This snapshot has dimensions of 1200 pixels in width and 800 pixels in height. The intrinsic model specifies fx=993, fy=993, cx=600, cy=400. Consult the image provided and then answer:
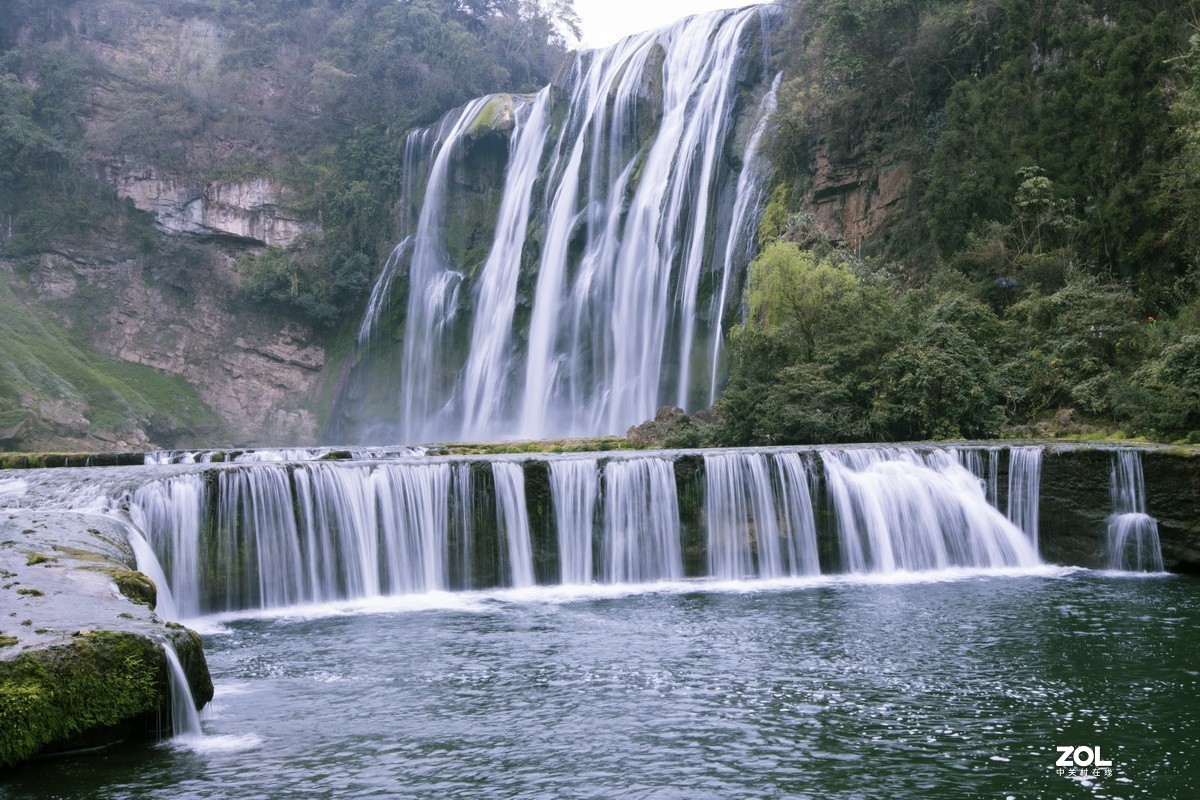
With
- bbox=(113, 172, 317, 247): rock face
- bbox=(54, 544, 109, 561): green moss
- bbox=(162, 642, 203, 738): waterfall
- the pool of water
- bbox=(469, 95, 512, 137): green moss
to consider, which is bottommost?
the pool of water

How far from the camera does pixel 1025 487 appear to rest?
17.6m

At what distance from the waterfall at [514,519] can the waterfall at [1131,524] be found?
32.4 ft

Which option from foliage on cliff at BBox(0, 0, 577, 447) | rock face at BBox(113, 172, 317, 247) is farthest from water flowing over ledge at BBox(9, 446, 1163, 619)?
rock face at BBox(113, 172, 317, 247)

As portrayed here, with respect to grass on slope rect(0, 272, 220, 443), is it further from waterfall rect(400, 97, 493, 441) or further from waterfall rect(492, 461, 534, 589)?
waterfall rect(492, 461, 534, 589)

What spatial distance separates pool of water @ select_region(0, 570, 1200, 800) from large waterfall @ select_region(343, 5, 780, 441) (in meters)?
19.8

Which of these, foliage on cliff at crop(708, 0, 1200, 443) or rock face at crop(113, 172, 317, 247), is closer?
foliage on cliff at crop(708, 0, 1200, 443)

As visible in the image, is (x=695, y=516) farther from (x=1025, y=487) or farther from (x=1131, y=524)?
(x=1131, y=524)

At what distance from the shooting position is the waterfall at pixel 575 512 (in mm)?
17266

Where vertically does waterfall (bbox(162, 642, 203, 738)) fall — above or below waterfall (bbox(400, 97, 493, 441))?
below

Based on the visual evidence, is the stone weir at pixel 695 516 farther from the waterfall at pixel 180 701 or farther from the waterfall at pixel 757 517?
the waterfall at pixel 180 701

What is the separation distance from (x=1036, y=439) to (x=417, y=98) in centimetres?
4615

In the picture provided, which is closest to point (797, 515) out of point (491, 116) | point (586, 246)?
point (586, 246)

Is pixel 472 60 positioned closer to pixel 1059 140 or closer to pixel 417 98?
pixel 417 98

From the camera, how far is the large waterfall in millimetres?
35156
